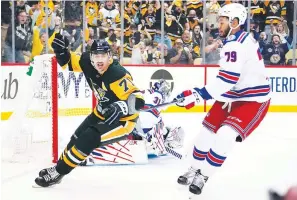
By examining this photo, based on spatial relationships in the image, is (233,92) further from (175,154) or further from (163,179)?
(175,154)

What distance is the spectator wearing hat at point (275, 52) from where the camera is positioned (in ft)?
25.3

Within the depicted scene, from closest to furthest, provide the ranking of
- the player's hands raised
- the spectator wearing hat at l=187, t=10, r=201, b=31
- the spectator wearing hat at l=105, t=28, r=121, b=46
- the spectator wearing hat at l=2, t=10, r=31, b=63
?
the player's hands raised
the spectator wearing hat at l=2, t=10, r=31, b=63
the spectator wearing hat at l=105, t=28, r=121, b=46
the spectator wearing hat at l=187, t=10, r=201, b=31

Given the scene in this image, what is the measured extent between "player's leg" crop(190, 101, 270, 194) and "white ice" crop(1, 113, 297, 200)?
0.14 metres

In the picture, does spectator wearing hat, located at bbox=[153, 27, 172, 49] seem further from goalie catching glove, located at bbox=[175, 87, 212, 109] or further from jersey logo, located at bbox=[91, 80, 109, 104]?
goalie catching glove, located at bbox=[175, 87, 212, 109]

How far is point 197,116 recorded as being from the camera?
22.1 feet

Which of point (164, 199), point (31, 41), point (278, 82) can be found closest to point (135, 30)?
point (31, 41)

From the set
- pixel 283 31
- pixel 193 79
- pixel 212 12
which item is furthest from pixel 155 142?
pixel 283 31

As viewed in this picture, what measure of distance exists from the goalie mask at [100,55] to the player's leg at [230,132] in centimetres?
77

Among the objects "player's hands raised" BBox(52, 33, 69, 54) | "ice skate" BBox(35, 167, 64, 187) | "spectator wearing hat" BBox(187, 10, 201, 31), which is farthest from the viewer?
"spectator wearing hat" BBox(187, 10, 201, 31)

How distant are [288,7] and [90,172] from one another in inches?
206

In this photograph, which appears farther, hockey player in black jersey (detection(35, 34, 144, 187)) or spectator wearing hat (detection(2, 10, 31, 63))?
spectator wearing hat (detection(2, 10, 31, 63))

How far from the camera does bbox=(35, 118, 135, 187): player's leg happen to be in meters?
2.96

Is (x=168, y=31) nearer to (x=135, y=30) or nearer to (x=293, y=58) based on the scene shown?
(x=135, y=30)

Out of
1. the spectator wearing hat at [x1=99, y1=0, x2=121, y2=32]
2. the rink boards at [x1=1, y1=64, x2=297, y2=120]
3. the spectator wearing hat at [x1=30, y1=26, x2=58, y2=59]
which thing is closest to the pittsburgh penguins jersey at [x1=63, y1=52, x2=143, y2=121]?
the rink boards at [x1=1, y1=64, x2=297, y2=120]
